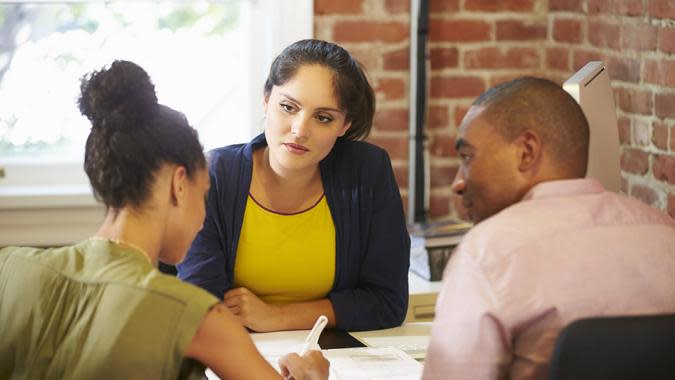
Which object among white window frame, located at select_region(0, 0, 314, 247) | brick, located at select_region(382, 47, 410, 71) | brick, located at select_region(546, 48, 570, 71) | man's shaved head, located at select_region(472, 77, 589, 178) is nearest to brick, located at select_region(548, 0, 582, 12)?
brick, located at select_region(546, 48, 570, 71)

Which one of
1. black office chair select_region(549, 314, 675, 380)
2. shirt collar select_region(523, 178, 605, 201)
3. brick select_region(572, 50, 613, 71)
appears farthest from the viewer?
brick select_region(572, 50, 613, 71)

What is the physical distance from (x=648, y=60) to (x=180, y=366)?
1.72m

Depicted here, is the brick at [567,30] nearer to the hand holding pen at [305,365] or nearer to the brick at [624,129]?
the brick at [624,129]

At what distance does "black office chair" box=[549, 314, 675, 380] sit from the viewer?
1328 millimetres

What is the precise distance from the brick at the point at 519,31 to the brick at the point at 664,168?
2.32 ft

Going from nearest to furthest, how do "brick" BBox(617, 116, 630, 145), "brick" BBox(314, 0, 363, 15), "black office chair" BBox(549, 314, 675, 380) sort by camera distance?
"black office chair" BBox(549, 314, 675, 380) → "brick" BBox(617, 116, 630, 145) → "brick" BBox(314, 0, 363, 15)

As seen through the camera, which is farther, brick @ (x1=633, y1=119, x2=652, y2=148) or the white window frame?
the white window frame

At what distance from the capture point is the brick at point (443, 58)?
3213 mm

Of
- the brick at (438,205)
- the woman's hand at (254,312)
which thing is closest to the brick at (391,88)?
the brick at (438,205)

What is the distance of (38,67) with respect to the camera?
3133 millimetres

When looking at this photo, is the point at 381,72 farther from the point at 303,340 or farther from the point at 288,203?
the point at 303,340

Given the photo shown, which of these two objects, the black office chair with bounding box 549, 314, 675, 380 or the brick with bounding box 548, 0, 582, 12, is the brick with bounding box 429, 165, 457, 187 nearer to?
the brick with bounding box 548, 0, 582, 12

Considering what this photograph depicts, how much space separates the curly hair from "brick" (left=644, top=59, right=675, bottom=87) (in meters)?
1.44

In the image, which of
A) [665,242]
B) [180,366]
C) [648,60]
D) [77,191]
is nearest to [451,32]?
Answer: [648,60]
